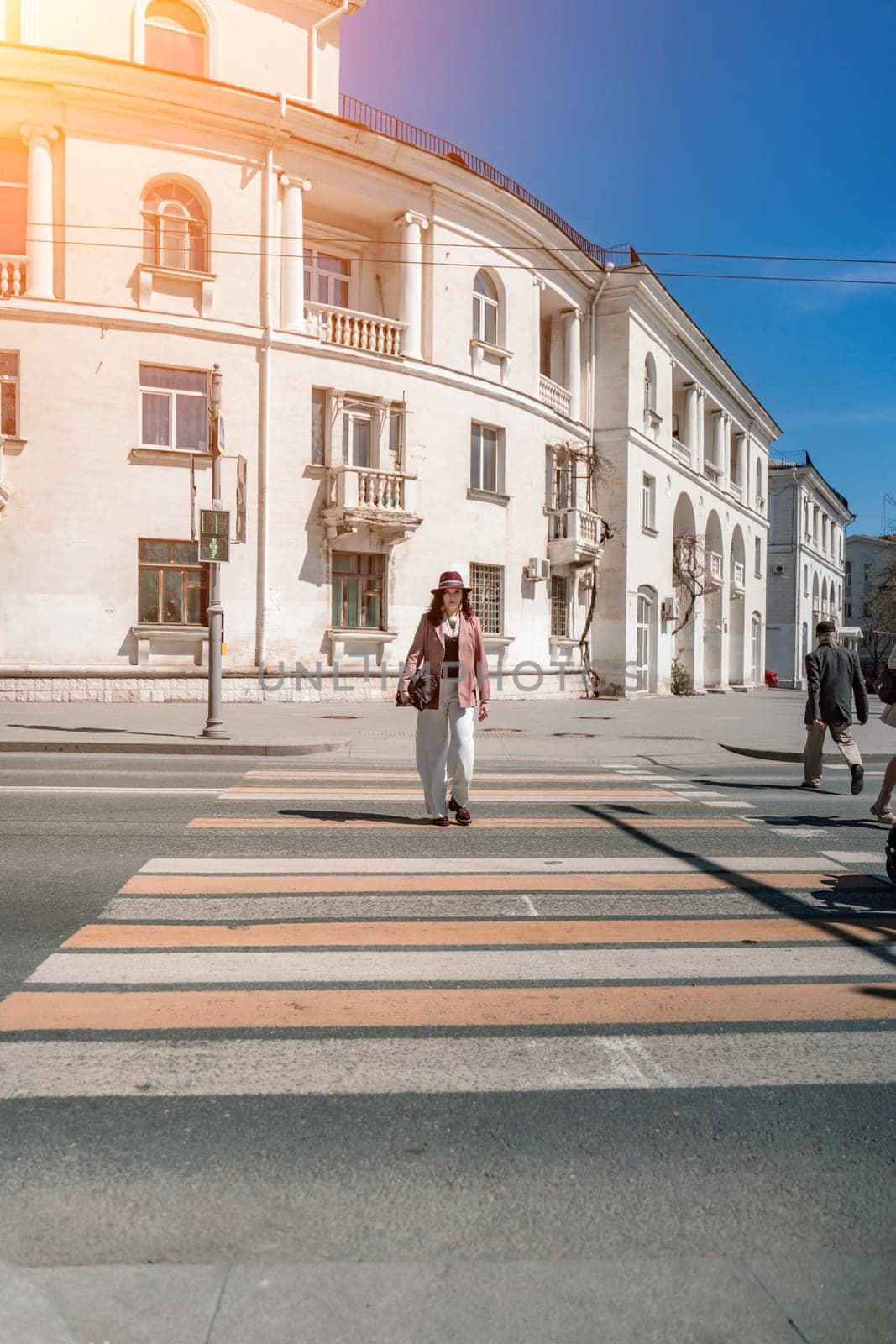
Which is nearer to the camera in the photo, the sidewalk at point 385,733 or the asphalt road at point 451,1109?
the asphalt road at point 451,1109

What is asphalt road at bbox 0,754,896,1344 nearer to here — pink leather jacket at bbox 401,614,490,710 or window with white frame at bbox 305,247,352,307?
pink leather jacket at bbox 401,614,490,710

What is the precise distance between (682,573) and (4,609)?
23583 millimetres

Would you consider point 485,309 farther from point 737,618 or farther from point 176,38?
point 737,618

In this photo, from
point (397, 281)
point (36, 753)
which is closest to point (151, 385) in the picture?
point (397, 281)

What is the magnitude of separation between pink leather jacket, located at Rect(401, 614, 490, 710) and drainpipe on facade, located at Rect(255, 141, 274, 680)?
14415mm

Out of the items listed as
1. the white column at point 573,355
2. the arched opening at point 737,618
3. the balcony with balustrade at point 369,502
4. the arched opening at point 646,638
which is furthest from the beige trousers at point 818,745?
the arched opening at point 737,618

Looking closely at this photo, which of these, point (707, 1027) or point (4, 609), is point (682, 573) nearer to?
point (4, 609)

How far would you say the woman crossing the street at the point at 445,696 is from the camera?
8.19 metres

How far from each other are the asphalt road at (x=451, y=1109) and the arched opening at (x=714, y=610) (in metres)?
36.3

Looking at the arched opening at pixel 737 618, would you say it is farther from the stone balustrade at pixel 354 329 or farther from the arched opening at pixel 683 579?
the stone balustrade at pixel 354 329

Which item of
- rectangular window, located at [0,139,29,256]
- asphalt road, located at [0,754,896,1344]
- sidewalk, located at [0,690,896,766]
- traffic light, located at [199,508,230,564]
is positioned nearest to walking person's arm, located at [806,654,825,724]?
sidewalk, located at [0,690,896,766]

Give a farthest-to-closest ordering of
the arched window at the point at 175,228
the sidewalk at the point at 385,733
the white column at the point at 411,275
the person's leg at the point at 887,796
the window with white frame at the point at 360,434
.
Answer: the white column at the point at 411,275 < the window with white frame at the point at 360,434 < the arched window at the point at 175,228 < the sidewalk at the point at 385,733 < the person's leg at the point at 887,796

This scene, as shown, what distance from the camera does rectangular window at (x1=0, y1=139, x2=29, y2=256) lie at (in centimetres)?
2089

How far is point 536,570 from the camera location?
90.5ft
